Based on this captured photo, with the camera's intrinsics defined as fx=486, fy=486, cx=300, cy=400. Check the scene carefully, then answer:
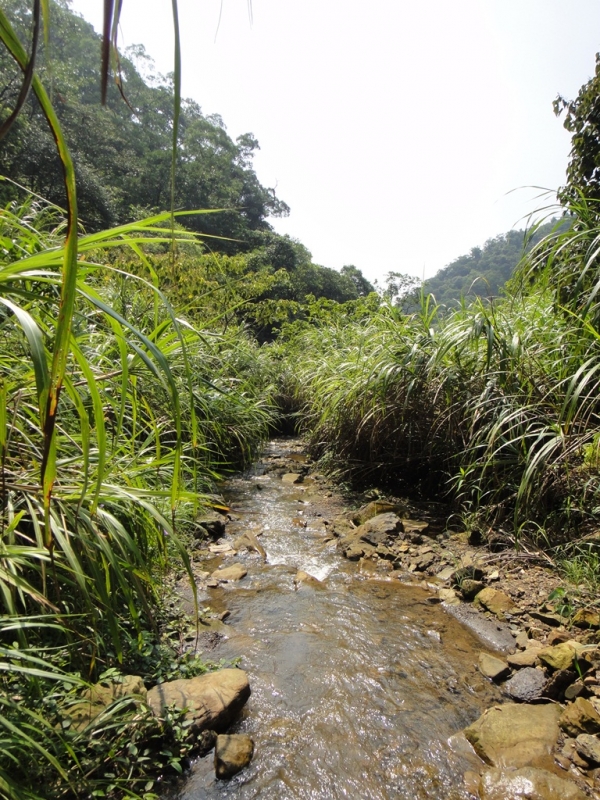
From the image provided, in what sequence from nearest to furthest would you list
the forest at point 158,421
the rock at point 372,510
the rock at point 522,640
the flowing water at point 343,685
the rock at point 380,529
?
the forest at point 158,421 < the flowing water at point 343,685 < the rock at point 522,640 < the rock at point 380,529 < the rock at point 372,510

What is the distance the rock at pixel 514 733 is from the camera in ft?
5.93

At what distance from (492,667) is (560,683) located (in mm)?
325

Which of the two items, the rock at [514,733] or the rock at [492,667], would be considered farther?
the rock at [492,667]

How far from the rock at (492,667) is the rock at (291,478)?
3584 millimetres

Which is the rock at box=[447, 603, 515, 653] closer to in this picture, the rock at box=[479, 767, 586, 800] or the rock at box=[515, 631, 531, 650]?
the rock at box=[515, 631, 531, 650]

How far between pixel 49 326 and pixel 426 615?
2520 millimetres

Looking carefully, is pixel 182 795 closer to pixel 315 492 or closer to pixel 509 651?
pixel 509 651

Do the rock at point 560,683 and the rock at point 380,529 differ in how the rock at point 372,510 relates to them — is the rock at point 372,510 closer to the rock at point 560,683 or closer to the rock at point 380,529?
the rock at point 380,529

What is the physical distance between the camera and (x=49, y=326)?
6.13 ft

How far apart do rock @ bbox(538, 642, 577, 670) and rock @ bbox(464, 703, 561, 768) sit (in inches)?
7.1

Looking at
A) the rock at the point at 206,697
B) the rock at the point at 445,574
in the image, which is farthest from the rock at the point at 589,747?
the rock at the point at 445,574

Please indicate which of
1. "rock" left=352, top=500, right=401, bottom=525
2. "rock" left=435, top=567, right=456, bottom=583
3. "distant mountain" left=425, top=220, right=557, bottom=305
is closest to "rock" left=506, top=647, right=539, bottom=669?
"rock" left=435, top=567, right=456, bottom=583

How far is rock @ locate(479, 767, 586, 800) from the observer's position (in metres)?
1.64

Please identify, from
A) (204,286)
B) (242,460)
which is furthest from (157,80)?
(242,460)
